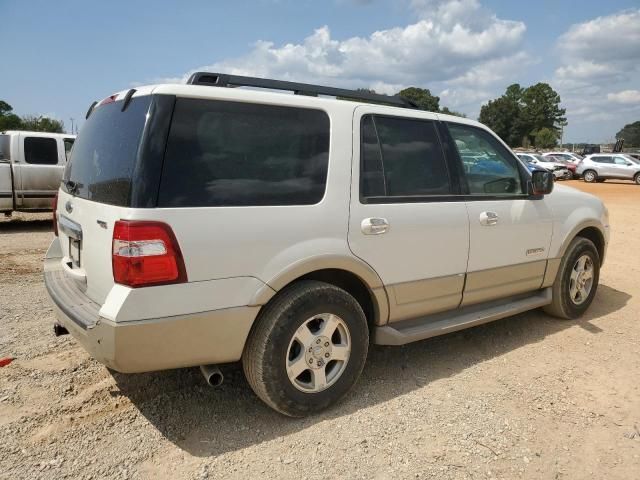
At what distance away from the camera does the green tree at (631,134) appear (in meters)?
91.7

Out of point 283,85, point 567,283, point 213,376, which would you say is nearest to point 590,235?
point 567,283

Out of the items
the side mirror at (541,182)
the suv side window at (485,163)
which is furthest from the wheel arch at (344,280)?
the side mirror at (541,182)

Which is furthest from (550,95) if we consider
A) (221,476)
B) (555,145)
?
(221,476)

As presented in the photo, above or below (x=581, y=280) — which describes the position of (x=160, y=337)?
above

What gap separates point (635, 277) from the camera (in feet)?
21.7

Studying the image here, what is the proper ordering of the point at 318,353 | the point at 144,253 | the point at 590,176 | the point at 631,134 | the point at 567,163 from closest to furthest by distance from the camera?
1. the point at 144,253
2. the point at 318,353
3. the point at 590,176
4. the point at 567,163
5. the point at 631,134

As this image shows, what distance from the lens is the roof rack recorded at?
3057mm

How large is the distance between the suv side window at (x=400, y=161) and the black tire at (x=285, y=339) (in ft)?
2.24

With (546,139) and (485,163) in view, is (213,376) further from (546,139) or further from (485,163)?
(546,139)

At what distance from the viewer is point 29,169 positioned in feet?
33.4

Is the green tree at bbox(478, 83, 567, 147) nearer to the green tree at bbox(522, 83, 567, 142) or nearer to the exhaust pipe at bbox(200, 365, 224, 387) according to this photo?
the green tree at bbox(522, 83, 567, 142)

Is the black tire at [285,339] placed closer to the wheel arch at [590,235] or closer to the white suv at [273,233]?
the white suv at [273,233]

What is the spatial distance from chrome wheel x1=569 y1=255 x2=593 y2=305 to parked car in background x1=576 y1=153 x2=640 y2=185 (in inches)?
1017

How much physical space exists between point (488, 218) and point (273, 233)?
190cm
